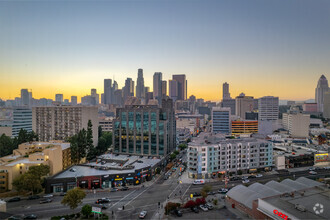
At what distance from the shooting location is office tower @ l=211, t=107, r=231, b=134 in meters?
160

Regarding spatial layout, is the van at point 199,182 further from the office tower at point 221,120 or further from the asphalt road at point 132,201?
the office tower at point 221,120

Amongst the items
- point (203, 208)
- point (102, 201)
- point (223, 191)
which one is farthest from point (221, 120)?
point (102, 201)

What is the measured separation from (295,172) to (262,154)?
12601 mm

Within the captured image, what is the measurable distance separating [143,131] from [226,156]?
114 feet

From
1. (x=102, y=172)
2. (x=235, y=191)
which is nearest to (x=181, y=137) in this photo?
(x=102, y=172)

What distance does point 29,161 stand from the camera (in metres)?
66.4

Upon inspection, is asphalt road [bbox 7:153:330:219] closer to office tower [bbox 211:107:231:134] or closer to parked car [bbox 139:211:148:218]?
parked car [bbox 139:211:148:218]

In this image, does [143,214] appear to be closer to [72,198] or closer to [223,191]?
[72,198]

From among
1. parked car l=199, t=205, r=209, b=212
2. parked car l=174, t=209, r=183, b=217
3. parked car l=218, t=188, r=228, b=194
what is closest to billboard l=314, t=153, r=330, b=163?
parked car l=218, t=188, r=228, b=194

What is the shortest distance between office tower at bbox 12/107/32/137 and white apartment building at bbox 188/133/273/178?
389ft

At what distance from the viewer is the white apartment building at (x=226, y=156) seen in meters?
72.7

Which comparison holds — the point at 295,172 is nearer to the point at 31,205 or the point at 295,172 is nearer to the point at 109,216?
the point at 109,216

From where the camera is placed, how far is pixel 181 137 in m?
148

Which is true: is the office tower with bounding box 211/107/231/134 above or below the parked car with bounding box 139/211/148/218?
above
